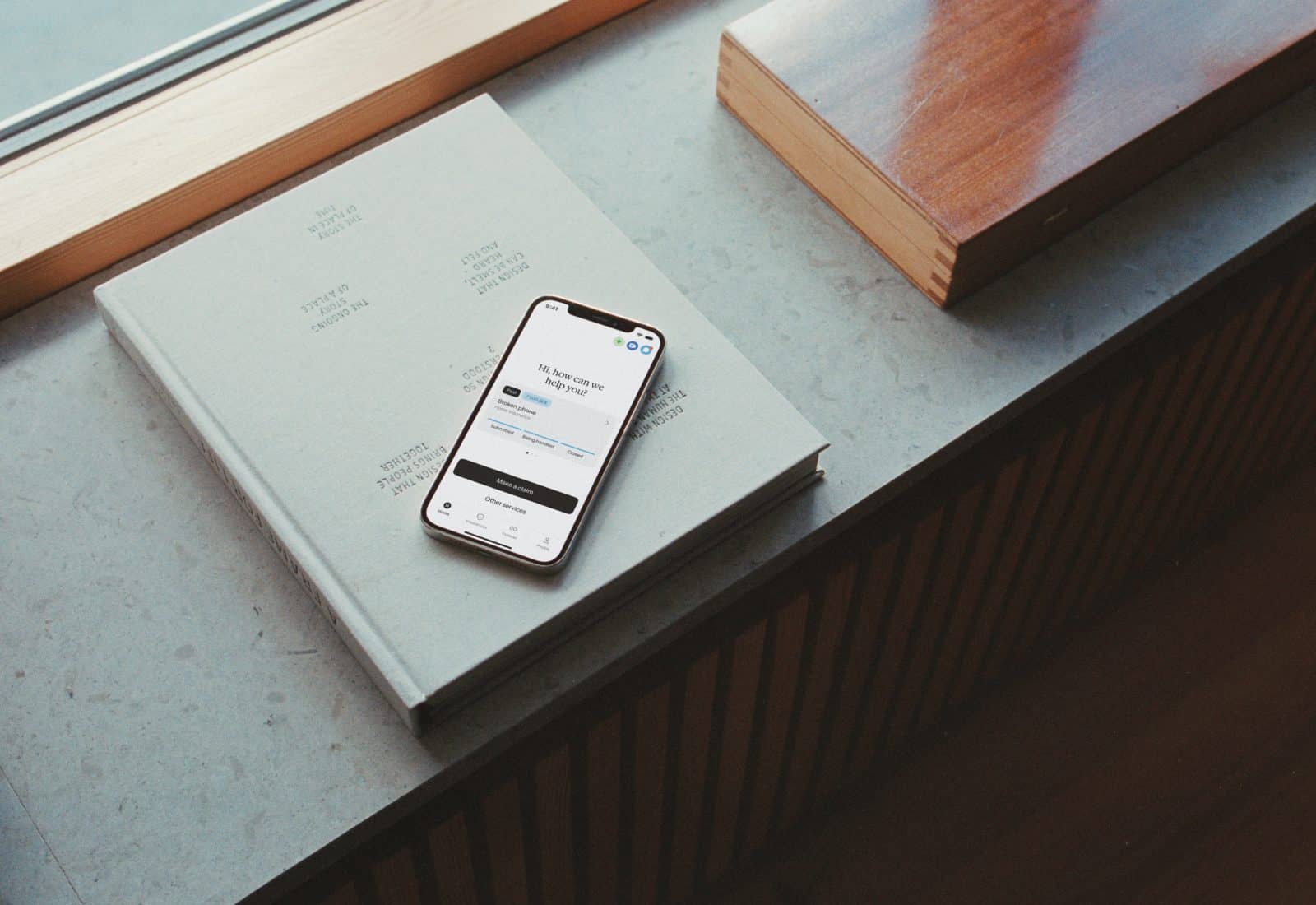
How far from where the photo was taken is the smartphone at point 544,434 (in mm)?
617

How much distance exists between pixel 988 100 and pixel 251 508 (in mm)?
440

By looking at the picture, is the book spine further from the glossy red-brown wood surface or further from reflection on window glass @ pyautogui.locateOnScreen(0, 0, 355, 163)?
the glossy red-brown wood surface

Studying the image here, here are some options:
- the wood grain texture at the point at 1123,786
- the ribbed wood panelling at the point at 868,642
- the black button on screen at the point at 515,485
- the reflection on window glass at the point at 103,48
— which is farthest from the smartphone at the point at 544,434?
the wood grain texture at the point at 1123,786

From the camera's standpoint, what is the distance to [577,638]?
0.63 m

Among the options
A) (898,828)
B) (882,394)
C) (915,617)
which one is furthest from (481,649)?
(898,828)

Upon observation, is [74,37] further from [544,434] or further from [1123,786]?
[1123,786]

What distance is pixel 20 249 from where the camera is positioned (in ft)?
2.36

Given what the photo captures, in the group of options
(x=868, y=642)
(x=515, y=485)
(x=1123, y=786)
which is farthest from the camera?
(x=1123, y=786)

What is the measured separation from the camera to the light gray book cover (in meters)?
0.61

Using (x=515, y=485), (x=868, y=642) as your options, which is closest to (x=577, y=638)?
(x=515, y=485)

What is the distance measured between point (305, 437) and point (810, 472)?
24 cm

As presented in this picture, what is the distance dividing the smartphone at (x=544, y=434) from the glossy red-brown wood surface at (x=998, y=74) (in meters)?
0.18

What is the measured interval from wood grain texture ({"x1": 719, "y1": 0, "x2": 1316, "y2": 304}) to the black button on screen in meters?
0.24

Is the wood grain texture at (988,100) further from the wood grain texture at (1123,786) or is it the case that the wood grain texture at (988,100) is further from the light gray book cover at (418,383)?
the wood grain texture at (1123,786)
